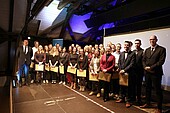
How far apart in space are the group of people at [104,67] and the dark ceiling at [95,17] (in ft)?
4.14

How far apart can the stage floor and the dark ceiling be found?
6.34 feet

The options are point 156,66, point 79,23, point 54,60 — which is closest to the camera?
point 156,66

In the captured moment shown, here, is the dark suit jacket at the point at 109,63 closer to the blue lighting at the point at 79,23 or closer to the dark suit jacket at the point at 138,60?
the dark suit jacket at the point at 138,60

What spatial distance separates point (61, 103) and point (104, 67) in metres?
1.31

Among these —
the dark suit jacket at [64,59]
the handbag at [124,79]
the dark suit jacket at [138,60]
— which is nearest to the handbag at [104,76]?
the handbag at [124,79]

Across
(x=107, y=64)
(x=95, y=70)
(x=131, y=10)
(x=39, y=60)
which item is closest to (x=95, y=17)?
(x=131, y=10)

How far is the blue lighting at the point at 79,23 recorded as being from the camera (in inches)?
324

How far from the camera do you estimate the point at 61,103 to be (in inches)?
140

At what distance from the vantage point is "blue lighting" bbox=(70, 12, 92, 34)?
8.24 m

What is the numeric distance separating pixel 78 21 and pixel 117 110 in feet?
20.1

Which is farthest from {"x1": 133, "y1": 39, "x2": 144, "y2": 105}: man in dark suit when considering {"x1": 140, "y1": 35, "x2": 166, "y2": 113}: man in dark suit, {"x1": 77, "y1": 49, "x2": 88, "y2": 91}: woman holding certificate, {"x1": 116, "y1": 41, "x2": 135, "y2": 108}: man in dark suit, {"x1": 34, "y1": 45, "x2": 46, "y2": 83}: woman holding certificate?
{"x1": 34, "y1": 45, "x2": 46, "y2": 83}: woman holding certificate

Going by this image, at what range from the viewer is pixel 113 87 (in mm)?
4031

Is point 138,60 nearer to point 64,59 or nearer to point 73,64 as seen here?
point 73,64

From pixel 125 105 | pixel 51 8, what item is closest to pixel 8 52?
pixel 51 8
